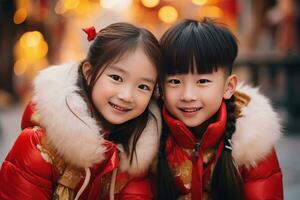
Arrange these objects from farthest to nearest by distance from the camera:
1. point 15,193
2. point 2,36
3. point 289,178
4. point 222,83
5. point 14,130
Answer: point 2,36, point 14,130, point 289,178, point 222,83, point 15,193

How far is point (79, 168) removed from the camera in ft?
7.93

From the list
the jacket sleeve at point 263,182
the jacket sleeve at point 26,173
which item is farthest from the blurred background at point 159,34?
the jacket sleeve at point 26,173

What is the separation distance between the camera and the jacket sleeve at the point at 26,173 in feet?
7.66

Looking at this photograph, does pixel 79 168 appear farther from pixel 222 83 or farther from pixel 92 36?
pixel 222 83

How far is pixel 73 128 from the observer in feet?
7.59

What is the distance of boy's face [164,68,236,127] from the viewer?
2.45 m

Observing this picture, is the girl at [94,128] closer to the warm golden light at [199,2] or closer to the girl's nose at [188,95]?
the girl's nose at [188,95]

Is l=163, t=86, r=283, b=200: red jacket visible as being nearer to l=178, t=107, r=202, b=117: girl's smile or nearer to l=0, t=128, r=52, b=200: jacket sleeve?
l=178, t=107, r=202, b=117: girl's smile

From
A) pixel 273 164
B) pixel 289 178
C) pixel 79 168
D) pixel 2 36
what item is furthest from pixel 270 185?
pixel 2 36

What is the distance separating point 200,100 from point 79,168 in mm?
632

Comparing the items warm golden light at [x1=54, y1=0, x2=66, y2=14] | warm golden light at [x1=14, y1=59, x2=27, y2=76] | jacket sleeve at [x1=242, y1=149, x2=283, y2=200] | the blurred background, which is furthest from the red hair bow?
warm golden light at [x1=14, y1=59, x2=27, y2=76]

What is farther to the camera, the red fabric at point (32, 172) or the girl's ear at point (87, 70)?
the girl's ear at point (87, 70)

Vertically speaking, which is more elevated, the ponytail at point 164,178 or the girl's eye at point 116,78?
the girl's eye at point 116,78

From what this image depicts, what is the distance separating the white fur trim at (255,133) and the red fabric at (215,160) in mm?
55
